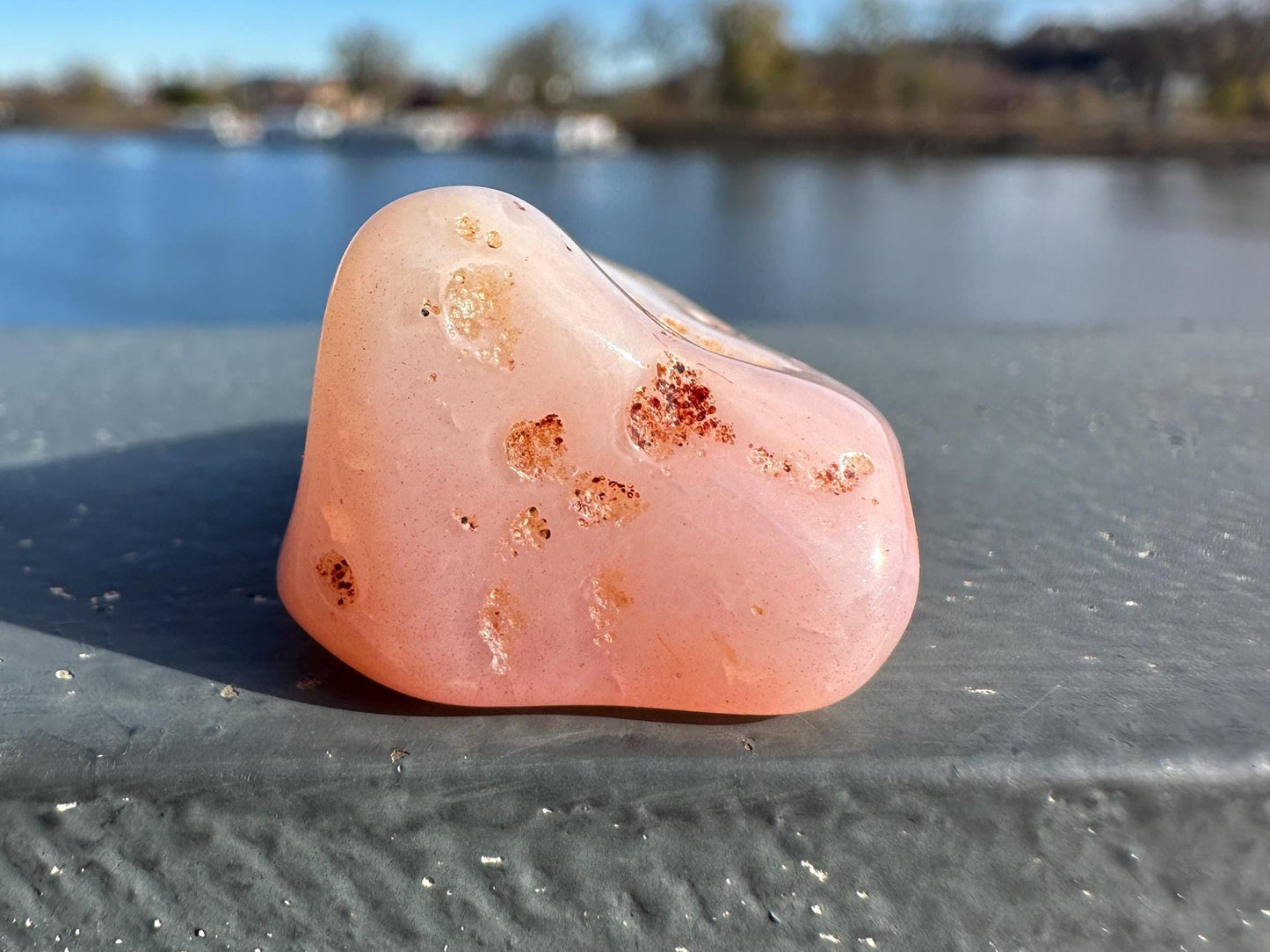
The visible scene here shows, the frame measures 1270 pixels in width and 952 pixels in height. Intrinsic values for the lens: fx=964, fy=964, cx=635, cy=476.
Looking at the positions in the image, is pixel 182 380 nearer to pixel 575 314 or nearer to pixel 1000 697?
pixel 575 314

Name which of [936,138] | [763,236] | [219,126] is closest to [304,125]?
[219,126]

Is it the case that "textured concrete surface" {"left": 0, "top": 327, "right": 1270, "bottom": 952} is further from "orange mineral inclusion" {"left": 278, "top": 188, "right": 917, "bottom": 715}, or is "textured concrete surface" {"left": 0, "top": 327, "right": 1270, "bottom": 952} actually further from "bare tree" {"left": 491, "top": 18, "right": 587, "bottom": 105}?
"bare tree" {"left": 491, "top": 18, "right": 587, "bottom": 105}

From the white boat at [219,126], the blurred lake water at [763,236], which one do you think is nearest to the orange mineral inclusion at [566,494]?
the blurred lake water at [763,236]

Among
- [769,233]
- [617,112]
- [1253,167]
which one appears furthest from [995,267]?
[617,112]

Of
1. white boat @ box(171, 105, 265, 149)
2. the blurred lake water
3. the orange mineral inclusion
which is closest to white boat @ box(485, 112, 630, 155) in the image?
the blurred lake water

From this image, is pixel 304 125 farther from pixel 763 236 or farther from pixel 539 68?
pixel 763 236

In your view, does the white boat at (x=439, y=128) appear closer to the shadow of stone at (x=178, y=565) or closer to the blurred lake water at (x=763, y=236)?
the blurred lake water at (x=763, y=236)
